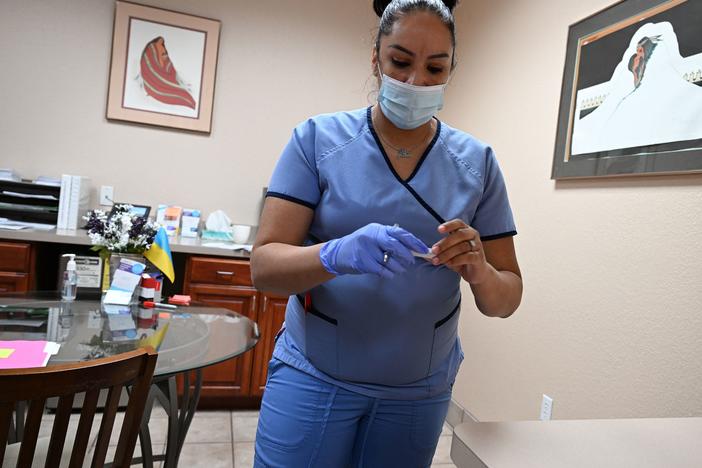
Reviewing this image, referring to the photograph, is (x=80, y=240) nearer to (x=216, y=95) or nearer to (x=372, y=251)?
(x=216, y=95)

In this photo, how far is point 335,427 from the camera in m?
1.00

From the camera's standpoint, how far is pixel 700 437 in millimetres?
833

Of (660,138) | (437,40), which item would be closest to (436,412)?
(437,40)

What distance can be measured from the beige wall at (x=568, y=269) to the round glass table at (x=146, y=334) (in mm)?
1261

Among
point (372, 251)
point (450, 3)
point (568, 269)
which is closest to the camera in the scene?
point (372, 251)

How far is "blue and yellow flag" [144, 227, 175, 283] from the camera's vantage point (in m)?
1.94

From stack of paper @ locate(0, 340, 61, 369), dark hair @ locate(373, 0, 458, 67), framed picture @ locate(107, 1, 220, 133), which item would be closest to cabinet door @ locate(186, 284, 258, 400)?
framed picture @ locate(107, 1, 220, 133)

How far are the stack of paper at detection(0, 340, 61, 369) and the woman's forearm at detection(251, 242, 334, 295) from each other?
2.11ft

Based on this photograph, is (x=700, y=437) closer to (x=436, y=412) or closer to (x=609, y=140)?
(x=436, y=412)

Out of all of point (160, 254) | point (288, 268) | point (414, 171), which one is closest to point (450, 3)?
point (414, 171)

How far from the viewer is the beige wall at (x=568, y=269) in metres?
1.60

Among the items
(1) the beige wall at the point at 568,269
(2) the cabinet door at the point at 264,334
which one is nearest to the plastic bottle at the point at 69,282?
(2) the cabinet door at the point at 264,334

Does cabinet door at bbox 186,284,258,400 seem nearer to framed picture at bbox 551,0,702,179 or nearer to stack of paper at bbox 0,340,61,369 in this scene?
stack of paper at bbox 0,340,61,369

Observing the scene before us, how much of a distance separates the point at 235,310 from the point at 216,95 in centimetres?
144
